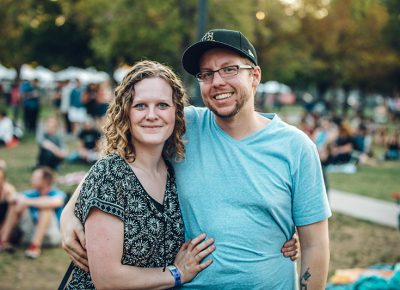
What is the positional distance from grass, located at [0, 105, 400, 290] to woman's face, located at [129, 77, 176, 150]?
3856 mm

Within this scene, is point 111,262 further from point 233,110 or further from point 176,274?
point 233,110

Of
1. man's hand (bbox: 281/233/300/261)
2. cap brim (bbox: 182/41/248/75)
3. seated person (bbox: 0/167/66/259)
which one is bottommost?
seated person (bbox: 0/167/66/259)

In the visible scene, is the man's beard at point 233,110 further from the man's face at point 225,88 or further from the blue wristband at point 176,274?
the blue wristband at point 176,274

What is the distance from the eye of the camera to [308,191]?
2.59m

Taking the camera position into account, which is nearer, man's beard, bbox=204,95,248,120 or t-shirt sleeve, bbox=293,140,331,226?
t-shirt sleeve, bbox=293,140,331,226

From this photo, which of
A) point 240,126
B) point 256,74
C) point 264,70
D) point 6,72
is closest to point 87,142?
point 256,74

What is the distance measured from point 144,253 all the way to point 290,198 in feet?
2.48

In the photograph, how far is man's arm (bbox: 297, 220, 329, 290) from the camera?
265 cm

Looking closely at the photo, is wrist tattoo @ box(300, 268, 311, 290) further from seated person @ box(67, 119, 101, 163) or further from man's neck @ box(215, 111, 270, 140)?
seated person @ box(67, 119, 101, 163)

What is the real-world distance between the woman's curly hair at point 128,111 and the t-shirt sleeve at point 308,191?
1.98ft

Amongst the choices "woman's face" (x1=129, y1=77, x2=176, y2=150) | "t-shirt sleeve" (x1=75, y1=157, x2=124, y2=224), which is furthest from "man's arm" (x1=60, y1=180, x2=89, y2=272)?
"woman's face" (x1=129, y1=77, x2=176, y2=150)

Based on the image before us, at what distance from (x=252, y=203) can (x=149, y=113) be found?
0.66 meters

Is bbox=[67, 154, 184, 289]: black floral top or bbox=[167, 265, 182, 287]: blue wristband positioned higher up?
bbox=[67, 154, 184, 289]: black floral top

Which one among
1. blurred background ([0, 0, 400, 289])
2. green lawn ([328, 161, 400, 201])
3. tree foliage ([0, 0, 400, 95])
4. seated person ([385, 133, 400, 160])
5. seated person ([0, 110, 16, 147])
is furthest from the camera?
tree foliage ([0, 0, 400, 95])
